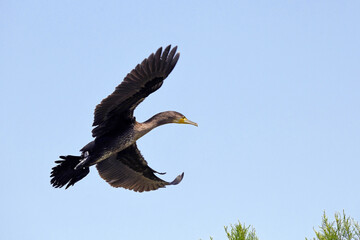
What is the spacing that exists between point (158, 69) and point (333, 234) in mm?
4368

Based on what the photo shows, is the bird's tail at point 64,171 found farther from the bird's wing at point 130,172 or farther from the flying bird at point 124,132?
the bird's wing at point 130,172

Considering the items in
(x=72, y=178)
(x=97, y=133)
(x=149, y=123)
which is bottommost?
(x=72, y=178)

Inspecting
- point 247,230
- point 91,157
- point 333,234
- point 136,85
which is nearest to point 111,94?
point 136,85

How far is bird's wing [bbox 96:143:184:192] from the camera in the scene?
932cm

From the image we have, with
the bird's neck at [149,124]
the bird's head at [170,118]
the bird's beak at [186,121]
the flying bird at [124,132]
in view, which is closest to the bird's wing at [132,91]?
the flying bird at [124,132]

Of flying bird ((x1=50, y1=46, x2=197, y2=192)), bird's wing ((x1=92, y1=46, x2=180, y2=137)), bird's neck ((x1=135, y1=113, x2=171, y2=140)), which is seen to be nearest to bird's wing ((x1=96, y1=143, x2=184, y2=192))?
flying bird ((x1=50, y1=46, x2=197, y2=192))

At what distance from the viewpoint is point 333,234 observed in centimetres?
1012

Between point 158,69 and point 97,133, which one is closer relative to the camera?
point 158,69

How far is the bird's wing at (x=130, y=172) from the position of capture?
9.32 metres

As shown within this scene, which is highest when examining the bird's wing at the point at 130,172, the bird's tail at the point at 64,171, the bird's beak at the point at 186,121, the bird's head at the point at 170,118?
the bird's beak at the point at 186,121

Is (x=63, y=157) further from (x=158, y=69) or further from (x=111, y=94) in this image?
(x=158, y=69)

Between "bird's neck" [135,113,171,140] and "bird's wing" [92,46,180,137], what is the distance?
17 cm

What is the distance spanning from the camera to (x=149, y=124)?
8672 millimetres

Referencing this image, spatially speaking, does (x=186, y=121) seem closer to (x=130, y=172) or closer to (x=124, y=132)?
(x=124, y=132)
